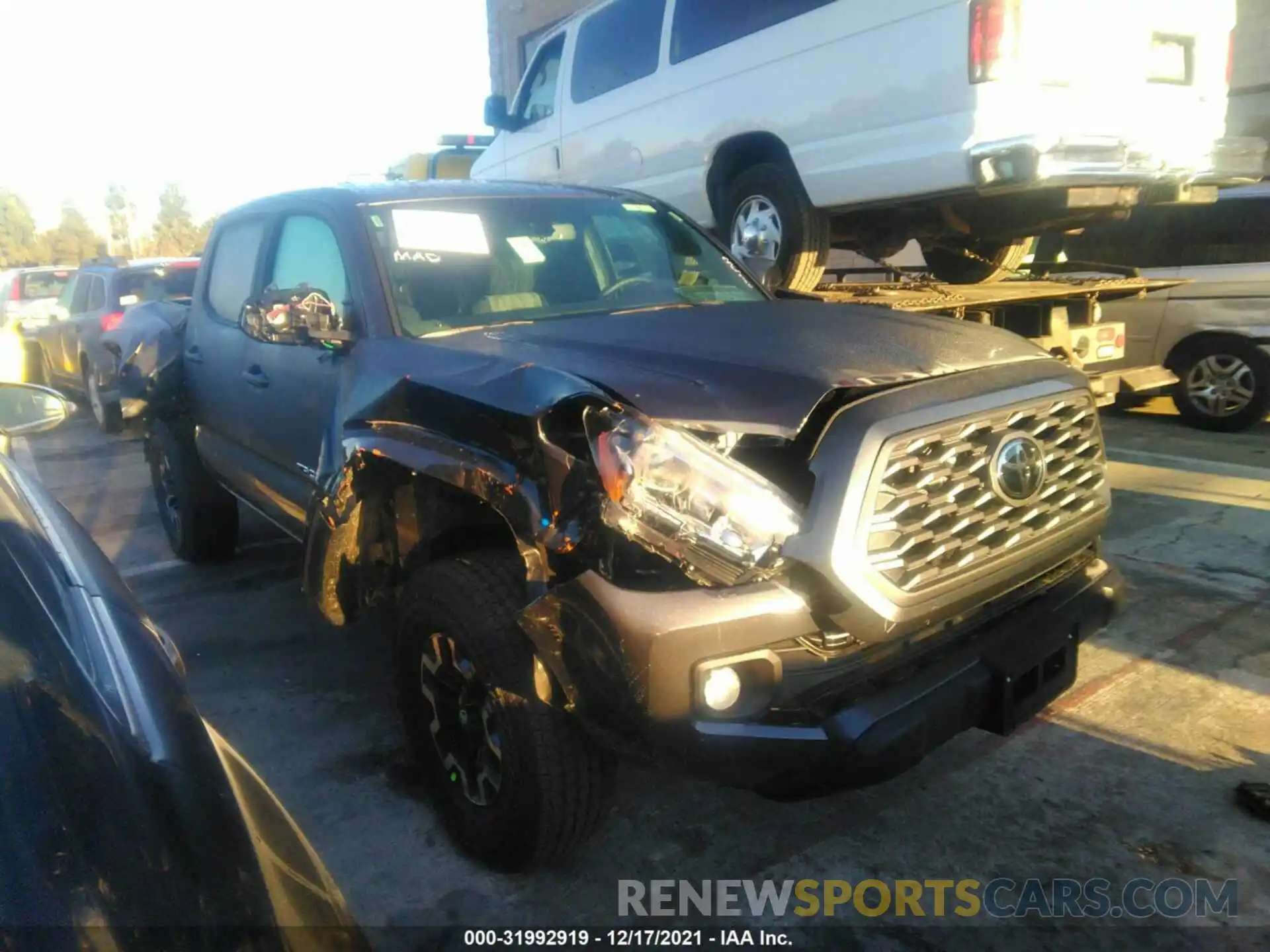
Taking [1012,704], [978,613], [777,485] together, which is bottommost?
[1012,704]

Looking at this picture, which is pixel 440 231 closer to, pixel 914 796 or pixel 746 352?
pixel 746 352

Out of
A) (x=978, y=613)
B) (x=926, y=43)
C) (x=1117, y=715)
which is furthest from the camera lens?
(x=926, y=43)

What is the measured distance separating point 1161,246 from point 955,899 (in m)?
6.72

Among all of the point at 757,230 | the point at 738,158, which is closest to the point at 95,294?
the point at 738,158

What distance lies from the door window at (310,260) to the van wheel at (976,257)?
4.36 m

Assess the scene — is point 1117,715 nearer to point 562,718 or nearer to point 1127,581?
point 1127,581

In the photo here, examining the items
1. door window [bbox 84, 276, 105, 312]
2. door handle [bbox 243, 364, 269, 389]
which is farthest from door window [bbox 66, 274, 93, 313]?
door handle [bbox 243, 364, 269, 389]

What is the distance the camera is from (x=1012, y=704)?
234 centimetres

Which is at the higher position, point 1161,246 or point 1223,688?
point 1161,246

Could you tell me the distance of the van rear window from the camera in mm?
5984

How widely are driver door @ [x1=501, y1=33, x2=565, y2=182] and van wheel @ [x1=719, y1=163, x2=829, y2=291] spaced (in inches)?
77.0

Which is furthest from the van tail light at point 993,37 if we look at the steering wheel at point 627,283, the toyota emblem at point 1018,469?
→ the toyota emblem at point 1018,469

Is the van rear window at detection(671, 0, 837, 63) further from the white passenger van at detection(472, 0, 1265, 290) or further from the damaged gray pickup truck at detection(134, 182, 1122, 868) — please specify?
the damaged gray pickup truck at detection(134, 182, 1122, 868)

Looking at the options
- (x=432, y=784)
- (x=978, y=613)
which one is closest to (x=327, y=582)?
(x=432, y=784)
